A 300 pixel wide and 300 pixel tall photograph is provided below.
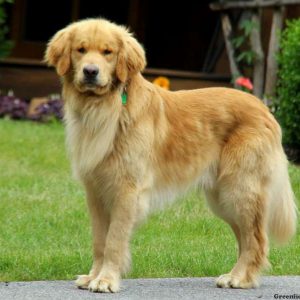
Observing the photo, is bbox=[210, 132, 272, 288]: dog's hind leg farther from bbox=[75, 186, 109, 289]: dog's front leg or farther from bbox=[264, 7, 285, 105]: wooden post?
bbox=[264, 7, 285, 105]: wooden post

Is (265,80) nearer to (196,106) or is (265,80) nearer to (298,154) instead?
(298,154)

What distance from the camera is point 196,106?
612cm

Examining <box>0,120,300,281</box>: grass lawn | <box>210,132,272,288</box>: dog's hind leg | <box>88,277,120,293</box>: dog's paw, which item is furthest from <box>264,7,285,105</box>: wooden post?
<box>88,277,120,293</box>: dog's paw

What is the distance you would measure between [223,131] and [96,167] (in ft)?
3.07

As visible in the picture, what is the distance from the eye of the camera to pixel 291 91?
1063 cm

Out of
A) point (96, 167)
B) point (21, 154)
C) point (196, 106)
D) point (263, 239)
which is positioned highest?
point (196, 106)

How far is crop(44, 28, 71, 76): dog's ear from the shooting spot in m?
5.72

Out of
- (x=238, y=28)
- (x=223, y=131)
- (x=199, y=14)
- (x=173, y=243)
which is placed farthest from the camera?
(x=199, y=14)

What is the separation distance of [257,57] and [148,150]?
321 inches

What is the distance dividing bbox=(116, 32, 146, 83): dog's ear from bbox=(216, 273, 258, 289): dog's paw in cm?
145

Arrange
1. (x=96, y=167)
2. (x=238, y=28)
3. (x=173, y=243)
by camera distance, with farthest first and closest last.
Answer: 1. (x=238, y=28)
2. (x=173, y=243)
3. (x=96, y=167)

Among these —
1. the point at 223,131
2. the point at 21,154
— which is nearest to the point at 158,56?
the point at 21,154

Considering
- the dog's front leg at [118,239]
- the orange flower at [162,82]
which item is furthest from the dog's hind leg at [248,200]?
the orange flower at [162,82]

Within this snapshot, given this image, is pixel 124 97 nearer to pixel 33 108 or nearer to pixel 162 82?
pixel 162 82
